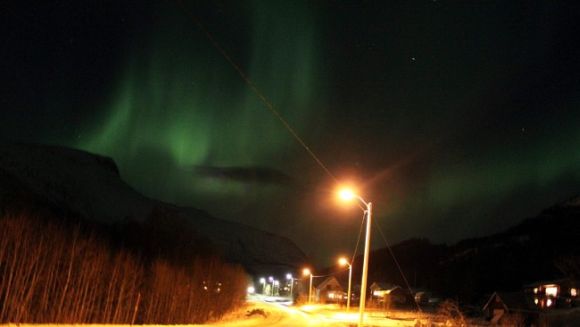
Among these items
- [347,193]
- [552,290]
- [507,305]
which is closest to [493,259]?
[552,290]

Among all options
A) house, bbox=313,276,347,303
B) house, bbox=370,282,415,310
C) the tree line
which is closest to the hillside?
house, bbox=370,282,415,310

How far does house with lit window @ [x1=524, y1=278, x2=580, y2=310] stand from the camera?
235 ft

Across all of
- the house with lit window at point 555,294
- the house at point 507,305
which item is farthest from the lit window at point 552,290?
the house at point 507,305

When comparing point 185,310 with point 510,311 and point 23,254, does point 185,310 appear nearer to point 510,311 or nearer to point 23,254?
point 23,254

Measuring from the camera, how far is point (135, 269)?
112 feet

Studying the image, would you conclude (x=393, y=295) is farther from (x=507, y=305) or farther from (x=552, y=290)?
(x=507, y=305)

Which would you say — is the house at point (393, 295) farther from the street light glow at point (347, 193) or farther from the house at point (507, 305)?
the street light glow at point (347, 193)

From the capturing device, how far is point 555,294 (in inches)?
3063

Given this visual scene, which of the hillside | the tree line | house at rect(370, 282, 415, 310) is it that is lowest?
the tree line

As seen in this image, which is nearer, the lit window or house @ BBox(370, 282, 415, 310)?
the lit window

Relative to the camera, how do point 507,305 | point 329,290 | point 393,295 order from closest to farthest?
point 507,305 < point 393,295 < point 329,290

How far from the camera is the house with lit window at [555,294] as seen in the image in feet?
235

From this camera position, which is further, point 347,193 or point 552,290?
point 552,290

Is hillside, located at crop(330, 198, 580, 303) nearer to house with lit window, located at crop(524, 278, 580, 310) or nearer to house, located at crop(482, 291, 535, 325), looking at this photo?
house with lit window, located at crop(524, 278, 580, 310)
